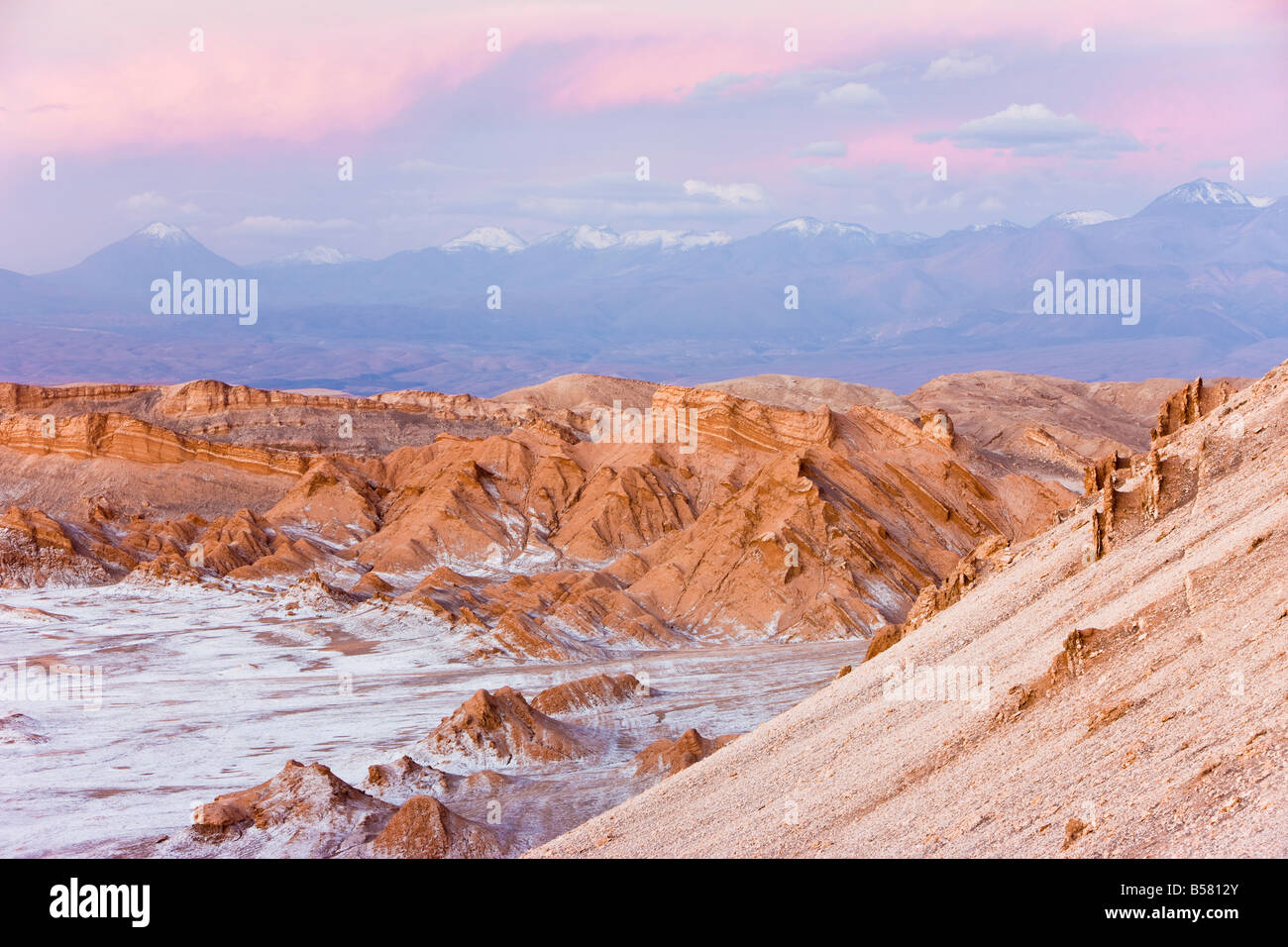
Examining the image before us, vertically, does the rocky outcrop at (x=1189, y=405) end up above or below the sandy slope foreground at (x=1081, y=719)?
above

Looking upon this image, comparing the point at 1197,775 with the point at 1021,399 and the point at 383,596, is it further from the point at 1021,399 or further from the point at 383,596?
the point at 1021,399

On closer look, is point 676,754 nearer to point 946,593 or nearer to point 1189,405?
point 946,593

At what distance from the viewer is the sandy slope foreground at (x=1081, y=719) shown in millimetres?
12781

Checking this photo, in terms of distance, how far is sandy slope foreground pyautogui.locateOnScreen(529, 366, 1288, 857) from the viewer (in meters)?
12.8

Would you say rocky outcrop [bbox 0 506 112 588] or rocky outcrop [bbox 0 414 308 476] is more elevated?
rocky outcrop [bbox 0 414 308 476]

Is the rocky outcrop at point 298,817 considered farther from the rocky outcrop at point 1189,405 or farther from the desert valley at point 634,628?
the rocky outcrop at point 1189,405

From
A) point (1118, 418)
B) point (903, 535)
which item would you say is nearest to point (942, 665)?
point (903, 535)

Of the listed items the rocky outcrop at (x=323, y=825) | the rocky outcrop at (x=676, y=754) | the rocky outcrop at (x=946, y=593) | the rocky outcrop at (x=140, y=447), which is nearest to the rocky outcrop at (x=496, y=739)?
the rocky outcrop at (x=676, y=754)

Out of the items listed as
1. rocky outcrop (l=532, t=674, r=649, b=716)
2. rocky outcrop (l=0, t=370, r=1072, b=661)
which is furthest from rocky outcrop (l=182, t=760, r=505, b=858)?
rocky outcrop (l=0, t=370, r=1072, b=661)

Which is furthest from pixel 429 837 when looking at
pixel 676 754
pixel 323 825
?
pixel 676 754

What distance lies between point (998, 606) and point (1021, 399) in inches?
3715

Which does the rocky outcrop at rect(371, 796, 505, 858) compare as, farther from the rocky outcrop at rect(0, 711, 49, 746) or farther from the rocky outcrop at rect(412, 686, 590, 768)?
the rocky outcrop at rect(0, 711, 49, 746)

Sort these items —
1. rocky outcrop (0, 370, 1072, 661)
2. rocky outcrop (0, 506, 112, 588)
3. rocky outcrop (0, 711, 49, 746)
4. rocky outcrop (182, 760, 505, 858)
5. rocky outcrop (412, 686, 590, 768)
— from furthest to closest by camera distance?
rocky outcrop (0, 506, 112, 588) → rocky outcrop (0, 370, 1072, 661) → rocky outcrop (0, 711, 49, 746) → rocky outcrop (412, 686, 590, 768) → rocky outcrop (182, 760, 505, 858)

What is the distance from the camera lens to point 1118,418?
109m
